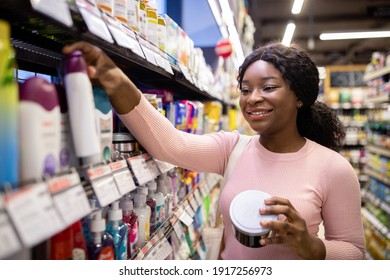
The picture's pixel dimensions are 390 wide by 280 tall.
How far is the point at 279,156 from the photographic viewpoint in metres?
1.50

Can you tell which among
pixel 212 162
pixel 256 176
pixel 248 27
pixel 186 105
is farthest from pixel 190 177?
pixel 248 27

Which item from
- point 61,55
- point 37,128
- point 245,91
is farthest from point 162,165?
point 37,128

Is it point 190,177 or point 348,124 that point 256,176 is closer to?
point 190,177

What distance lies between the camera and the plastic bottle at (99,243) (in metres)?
0.96

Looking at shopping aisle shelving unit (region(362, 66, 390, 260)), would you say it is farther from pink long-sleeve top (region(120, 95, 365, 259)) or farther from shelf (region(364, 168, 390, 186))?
pink long-sleeve top (region(120, 95, 365, 259))

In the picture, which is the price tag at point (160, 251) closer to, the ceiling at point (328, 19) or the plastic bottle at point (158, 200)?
the plastic bottle at point (158, 200)

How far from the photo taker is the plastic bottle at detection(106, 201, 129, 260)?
1091 millimetres

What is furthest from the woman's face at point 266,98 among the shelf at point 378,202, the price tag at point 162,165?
the shelf at point 378,202

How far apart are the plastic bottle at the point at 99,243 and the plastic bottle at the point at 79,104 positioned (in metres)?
0.23

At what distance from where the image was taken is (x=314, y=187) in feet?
4.57

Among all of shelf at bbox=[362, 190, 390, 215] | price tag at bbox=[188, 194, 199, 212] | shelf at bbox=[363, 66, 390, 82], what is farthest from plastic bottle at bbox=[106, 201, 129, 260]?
shelf at bbox=[363, 66, 390, 82]

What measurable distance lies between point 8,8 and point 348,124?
9182 mm

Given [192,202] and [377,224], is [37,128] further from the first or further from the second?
[377,224]

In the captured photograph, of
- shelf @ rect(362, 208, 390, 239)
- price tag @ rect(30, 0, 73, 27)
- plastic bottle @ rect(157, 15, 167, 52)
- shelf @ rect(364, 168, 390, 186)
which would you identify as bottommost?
shelf @ rect(362, 208, 390, 239)
